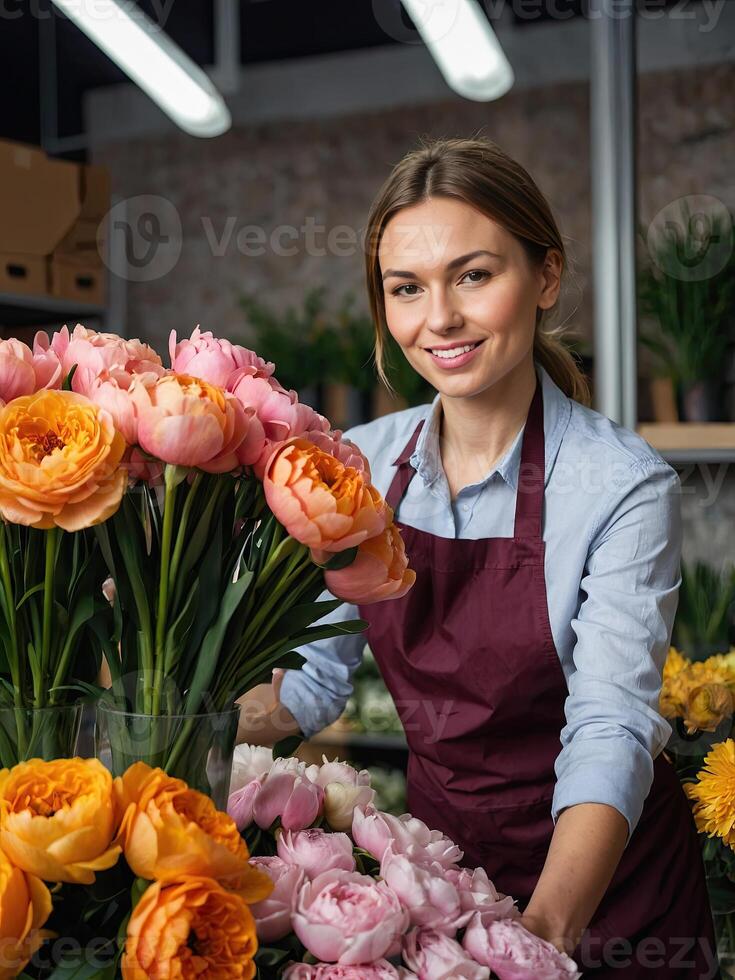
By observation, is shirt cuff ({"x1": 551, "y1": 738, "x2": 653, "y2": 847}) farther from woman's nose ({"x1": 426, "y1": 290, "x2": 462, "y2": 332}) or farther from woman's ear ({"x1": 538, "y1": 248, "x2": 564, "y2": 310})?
woman's ear ({"x1": 538, "y1": 248, "x2": 564, "y2": 310})

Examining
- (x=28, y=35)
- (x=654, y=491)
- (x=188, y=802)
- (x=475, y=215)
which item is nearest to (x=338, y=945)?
(x=188, y=802)

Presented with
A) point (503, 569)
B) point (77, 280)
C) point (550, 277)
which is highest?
point (77, 280)

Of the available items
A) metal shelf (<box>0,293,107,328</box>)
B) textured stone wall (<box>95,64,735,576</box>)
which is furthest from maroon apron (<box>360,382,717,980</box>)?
metal shelf (<box>0,293,107,328</box>)

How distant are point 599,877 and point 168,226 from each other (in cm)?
327

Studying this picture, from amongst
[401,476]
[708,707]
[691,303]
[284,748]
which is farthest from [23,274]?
[284,748]

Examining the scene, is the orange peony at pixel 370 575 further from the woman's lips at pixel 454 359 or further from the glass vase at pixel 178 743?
the woman's lips at pixel 454 359

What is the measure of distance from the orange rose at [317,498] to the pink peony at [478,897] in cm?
23

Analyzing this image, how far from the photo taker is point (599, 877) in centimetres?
89

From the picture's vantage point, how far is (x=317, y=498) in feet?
2.10

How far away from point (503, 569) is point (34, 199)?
85.6 inches

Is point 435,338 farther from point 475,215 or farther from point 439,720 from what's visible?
point 439,720

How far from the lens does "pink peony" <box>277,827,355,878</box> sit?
0.67m

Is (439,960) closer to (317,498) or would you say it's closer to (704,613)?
(317,498)

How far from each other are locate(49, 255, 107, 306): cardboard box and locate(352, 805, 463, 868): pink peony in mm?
2662
